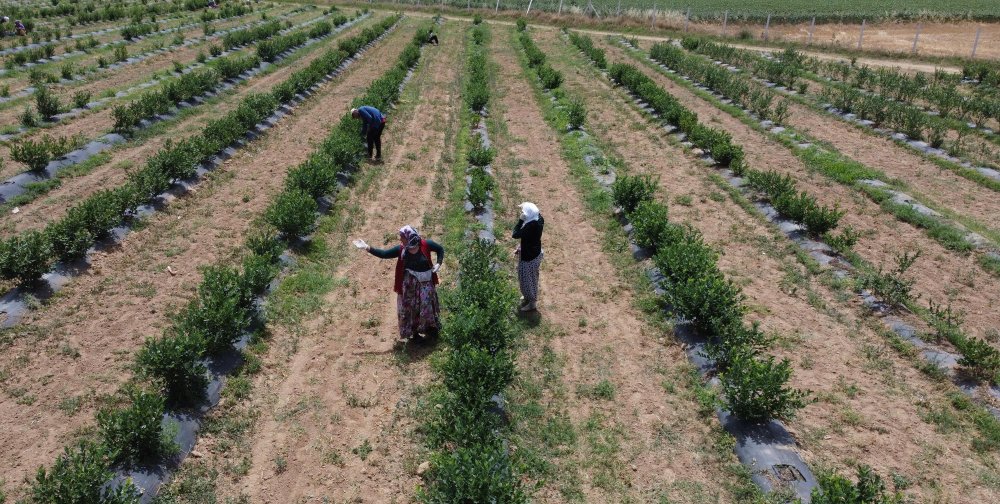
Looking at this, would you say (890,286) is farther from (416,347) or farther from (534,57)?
(534,57)

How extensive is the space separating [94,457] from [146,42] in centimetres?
2556

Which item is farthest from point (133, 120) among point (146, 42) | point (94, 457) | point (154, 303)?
point (146, 42)

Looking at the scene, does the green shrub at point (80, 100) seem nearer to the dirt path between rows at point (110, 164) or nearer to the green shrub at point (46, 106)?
the dirt path between rows at point (110, 164)

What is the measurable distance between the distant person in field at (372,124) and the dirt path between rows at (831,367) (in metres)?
6.56

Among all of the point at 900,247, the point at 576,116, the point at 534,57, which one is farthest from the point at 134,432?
the point at 534,57

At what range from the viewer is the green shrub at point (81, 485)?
15.8 feet

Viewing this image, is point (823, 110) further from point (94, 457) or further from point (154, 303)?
point (94, 457)

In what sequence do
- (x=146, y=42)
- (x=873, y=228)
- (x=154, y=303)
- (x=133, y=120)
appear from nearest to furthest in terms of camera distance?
1. (x=154, y=303)
2. (x=873, y=228)
3. (x=133, y=120)
4. (x=146, y=42)

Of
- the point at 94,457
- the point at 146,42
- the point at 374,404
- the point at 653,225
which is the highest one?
the point at 146,42

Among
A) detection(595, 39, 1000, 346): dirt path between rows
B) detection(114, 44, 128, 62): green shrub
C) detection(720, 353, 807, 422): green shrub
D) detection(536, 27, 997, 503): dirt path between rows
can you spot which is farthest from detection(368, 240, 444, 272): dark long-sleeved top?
detection(114, 44, 128, 62): green shrub

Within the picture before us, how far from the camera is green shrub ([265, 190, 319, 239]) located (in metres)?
10.1

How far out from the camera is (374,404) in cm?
703

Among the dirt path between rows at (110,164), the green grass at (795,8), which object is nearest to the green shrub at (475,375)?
the dirt path between rows at (110,164)

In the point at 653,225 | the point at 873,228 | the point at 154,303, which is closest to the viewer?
the point at 154,303
